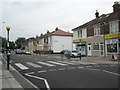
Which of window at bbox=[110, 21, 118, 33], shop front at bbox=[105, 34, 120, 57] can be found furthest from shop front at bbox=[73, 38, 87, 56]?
window at bbox=[110, 21, 118, 33]

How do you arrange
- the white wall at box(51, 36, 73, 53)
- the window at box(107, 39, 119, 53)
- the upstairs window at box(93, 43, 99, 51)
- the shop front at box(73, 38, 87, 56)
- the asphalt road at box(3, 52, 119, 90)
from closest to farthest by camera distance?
the asphalt road at box(3, 52, 119, 90)
the window at box(107, 39, 119, 53)
the upstairs window at box(93, 43, 99, 51)
the shop front at box(73, 38, 87, 56)
the white wall at box(51, 36, 73, 53)

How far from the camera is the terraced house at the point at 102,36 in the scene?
24562 millimetres

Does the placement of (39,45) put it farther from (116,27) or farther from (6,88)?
(6,88)

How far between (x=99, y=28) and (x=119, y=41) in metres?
5.89

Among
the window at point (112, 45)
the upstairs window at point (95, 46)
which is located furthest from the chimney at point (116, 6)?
the upstairs window at point (95, 46)

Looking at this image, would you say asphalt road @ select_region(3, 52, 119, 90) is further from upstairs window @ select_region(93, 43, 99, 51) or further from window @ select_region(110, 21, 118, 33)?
upstairs window @ select_region(93, 43, 99, 51)

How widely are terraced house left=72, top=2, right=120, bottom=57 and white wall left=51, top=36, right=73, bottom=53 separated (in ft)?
56.6

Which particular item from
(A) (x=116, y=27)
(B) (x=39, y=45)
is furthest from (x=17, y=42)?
(A) (x=116, y=27)

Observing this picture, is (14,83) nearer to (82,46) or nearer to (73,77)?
(73,77)

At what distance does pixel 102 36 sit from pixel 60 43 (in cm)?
2677

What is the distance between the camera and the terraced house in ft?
80.6

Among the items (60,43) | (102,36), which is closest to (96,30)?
(102,36)

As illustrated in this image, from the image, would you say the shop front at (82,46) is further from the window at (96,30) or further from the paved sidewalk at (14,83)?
the paved sidewalk at (14,83)

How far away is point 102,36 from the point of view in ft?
90.8
